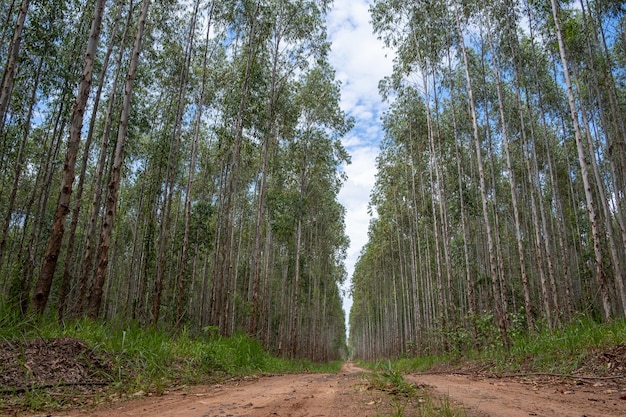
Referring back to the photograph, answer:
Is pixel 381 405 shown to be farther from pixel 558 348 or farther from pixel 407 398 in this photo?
pixel 558 348

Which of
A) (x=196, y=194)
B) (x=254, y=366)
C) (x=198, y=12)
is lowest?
(x=254, y=366)

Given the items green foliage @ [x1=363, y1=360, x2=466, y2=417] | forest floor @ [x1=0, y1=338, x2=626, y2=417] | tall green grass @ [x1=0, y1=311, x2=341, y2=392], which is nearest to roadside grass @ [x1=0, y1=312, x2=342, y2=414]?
tall green grass @ [x1=0, y1=311, x2=341, y2=392]

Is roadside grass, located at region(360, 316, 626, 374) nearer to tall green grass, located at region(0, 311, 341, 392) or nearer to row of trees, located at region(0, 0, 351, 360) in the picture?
tall green grass, located at region(0, 311, 341, 392)

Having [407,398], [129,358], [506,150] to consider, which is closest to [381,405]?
[407,398]

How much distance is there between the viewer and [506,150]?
1066 cm

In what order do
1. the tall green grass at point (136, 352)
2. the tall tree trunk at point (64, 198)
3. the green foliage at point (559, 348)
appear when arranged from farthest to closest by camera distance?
the green foliage at point (559, 348), the tall tree trunk at point (64, 198), the tall green grass at point (136, 352)

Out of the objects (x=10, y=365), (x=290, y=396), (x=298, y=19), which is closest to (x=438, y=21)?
(x=298, y=19)

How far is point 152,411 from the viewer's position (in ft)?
9.10

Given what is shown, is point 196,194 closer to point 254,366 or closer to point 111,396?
point 254,366

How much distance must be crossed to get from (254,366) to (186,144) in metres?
13.5

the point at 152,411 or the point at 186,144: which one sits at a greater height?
the point at 186,144

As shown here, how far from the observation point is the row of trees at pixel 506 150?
10.4m

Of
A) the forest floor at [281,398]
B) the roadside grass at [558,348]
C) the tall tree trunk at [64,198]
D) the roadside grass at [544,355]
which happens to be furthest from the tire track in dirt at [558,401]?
the tall tree trunk at [64,198]

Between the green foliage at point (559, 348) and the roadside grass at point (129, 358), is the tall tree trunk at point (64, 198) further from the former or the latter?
the green foliage at point (559, 348)
